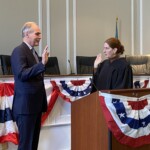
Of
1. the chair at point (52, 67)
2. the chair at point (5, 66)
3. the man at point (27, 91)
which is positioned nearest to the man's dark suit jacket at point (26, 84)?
the man at point (27, 91)

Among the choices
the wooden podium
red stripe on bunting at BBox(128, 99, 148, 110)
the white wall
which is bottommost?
the wooden podium

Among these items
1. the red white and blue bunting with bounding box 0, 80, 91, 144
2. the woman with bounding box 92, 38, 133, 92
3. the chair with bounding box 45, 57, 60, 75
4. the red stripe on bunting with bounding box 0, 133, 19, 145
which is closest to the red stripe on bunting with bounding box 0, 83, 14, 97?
the red white and blue bunting with bounding box 0, 80, 91, 144

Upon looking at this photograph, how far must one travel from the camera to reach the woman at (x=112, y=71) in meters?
2.46

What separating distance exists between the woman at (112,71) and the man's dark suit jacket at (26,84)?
0.61 meters

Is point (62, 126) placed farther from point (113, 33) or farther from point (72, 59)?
point (113, 33)

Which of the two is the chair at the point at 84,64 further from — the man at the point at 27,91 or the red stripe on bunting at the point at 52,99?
the man at the point at 27,91

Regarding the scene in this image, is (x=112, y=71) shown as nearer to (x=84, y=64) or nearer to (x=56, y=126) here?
(x=56, y=126)

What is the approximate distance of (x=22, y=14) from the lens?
5.36m

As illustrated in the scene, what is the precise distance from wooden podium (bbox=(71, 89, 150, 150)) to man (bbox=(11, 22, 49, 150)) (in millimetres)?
372

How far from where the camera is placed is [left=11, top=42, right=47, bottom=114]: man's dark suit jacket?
7.06 feet

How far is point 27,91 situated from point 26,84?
0.06 metres

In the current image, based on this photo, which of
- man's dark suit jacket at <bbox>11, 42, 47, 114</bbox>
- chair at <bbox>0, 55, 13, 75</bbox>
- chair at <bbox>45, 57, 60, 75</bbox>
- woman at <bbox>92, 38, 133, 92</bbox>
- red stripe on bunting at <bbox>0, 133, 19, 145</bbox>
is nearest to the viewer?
man's dark suit jacket at <bbox>11, 42, 47, 114</bbox>

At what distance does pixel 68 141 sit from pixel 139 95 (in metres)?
1.64

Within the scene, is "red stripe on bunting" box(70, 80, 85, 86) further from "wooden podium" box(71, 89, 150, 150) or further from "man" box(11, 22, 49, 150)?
"man" box(11, 22, 49, 150)
